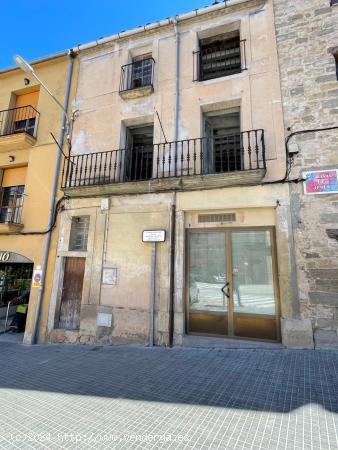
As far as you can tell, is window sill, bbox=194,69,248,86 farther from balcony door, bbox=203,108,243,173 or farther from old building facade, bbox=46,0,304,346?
balcony door, bbox=203,108,243,173

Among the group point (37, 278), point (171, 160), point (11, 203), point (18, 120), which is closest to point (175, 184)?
point (171, 160)

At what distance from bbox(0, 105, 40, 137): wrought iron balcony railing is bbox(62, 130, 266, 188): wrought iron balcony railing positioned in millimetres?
2509

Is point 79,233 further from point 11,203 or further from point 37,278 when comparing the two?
point 11,203

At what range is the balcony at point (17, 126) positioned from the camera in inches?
310

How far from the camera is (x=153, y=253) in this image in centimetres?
587

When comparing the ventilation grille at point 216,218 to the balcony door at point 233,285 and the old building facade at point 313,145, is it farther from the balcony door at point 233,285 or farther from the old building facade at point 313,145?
the old building facade at point 313,145

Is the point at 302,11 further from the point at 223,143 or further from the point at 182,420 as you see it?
the point at 182,420

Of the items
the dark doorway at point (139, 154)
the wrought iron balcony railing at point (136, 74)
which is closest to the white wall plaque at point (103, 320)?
the dark doorway at point (139, 154)

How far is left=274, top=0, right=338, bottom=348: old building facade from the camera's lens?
15.7ft

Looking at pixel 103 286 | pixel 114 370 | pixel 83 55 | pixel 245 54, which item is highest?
pixel 83 55

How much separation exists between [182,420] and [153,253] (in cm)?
348

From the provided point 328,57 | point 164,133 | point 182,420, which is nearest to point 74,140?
point 164,133

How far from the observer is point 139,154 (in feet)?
24.5

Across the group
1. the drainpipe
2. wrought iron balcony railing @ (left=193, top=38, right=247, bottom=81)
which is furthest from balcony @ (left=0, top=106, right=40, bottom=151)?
wrought iron balcony railing @ (left=193, top=38, right=247, bottom=81)
